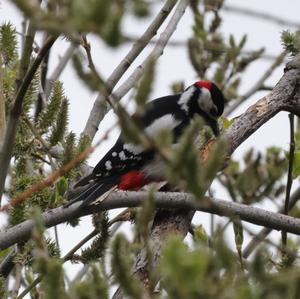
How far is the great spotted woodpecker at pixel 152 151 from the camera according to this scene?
4.33 meters

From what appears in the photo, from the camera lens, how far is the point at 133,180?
15.1 ft

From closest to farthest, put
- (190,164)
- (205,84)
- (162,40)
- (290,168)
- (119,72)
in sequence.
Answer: (190,164) < (290,168) < (119,72) < (162,40) < (205,84)

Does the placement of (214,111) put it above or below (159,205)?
above

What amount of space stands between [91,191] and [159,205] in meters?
0.56

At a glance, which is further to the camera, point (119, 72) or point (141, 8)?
point (119, 72)

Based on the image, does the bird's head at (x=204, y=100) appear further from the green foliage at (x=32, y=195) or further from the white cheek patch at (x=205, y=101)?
the green foliage at (x=32, y=195)

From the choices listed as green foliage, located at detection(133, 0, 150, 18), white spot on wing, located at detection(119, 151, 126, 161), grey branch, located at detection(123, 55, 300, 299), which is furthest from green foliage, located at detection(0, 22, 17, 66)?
white spot on wing, located at detection(119, 151, 126, 161)

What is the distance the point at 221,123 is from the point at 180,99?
727 millimetres

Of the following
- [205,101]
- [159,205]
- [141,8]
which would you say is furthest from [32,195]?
[205,101]

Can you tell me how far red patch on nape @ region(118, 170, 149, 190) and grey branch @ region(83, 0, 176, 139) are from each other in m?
0.79

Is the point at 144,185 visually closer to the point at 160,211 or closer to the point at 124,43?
the point at 160,211

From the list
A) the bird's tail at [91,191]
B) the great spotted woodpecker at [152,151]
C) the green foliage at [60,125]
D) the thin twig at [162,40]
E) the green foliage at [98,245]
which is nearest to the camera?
the green foliage at [60,125]

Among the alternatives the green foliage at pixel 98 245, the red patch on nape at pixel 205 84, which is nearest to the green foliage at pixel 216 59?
the red patch on nape at pixel 205 84

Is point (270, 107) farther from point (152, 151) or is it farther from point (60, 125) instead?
point (60, 125)
